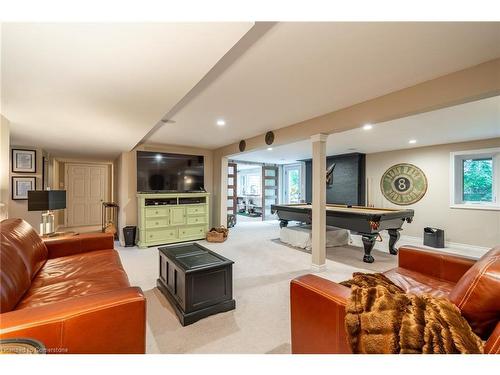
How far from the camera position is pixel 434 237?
15.1 ft

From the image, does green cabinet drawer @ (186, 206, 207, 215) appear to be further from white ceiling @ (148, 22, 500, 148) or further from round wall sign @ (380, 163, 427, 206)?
round wall sign @ (380, 163, 427, 206)

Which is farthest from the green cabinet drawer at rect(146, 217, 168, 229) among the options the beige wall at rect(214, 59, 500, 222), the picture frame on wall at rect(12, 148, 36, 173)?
the beige wall at rect(214, 59, 500, 222)

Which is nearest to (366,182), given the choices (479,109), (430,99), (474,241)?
(474,241)

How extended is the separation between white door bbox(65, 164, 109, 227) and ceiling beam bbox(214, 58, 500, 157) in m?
6.38

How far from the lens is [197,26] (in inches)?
41.3

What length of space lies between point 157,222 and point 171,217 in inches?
11.5

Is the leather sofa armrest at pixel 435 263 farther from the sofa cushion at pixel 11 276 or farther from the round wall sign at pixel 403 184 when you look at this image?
the round wall sign at pixel 403 184

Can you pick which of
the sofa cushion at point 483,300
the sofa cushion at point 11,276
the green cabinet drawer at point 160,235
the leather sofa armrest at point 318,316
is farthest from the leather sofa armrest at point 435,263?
the green cabinet drawer at point 160,235

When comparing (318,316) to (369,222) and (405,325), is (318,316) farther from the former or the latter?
Result: (369,222)

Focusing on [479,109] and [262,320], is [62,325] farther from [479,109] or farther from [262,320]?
[479,109]

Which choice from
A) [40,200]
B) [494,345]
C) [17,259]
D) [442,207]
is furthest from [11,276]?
[442,207]

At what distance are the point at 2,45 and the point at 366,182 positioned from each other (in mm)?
6777

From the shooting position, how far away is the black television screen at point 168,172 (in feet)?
15.6

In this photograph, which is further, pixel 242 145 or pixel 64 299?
pixel 242 145
